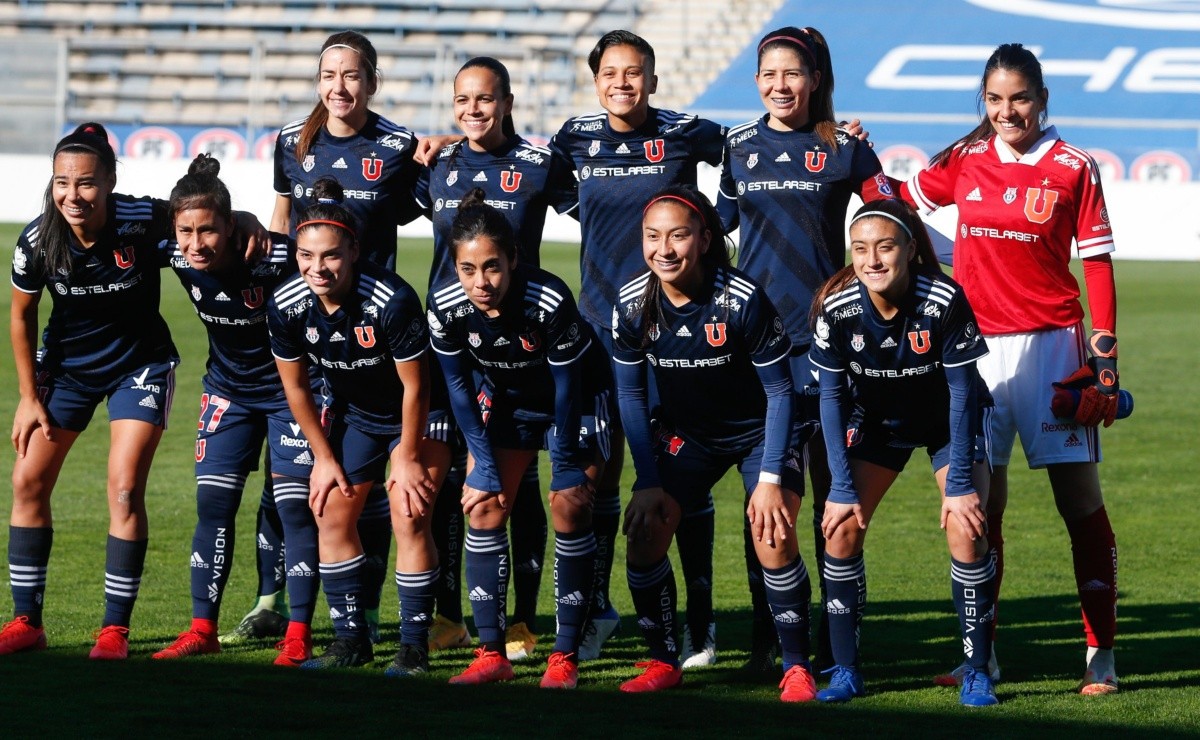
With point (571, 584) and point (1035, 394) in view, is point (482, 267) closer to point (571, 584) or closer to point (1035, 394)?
point (571, 584)

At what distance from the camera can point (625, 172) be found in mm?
5918

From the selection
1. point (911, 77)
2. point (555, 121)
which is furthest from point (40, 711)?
point (911, 77)

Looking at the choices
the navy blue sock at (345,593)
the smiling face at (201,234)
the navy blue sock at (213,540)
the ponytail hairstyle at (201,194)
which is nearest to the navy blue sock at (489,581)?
the navy blue sock at (345,593)

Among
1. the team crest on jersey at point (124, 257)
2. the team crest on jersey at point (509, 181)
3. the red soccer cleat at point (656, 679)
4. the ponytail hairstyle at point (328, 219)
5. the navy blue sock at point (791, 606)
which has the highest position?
the team crest on jersey at point (509, 181)

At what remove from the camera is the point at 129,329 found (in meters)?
5.89

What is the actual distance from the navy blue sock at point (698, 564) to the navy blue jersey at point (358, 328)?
1.18 m

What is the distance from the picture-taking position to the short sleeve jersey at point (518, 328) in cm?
534

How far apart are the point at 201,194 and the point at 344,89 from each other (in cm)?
87

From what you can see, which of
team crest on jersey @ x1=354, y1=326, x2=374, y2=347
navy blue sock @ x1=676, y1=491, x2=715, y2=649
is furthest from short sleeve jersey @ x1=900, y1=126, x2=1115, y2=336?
team crest on jersey @ x1=354, y1=326, x2=374, y2=347

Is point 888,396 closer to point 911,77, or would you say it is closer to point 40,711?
point 40,711

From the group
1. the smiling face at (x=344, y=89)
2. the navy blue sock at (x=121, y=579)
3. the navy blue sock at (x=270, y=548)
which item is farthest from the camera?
the navy blue sock at (x=270, y=548)

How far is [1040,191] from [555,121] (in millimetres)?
24653

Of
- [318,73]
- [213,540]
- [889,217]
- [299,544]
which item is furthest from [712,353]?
[318,73]

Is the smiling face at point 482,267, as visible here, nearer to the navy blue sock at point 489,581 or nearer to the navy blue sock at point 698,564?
the navy blue sock at point 489,581
